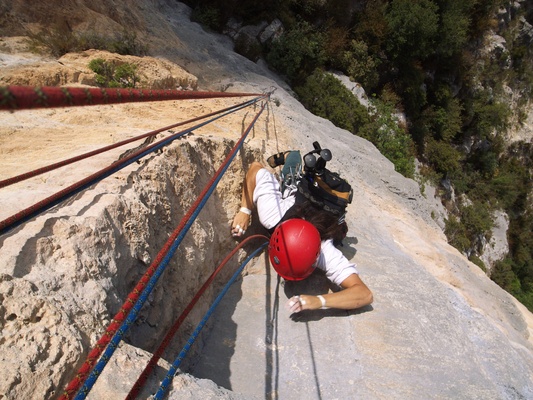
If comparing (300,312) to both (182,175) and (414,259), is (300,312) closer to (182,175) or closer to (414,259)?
(182,175)

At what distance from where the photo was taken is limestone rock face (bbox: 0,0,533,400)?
1.22m

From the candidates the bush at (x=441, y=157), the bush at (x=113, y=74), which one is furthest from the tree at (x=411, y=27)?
the bush at (x=113, y=74)

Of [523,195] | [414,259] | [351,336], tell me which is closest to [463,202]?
[523,195]

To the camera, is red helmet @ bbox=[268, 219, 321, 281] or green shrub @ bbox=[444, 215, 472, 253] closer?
red helmet @ bbox=[268, 219, 321, 281]

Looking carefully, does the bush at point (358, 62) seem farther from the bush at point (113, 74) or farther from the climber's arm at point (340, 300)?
the climber's arm at point (340, 300)

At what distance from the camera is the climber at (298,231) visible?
2529 mm

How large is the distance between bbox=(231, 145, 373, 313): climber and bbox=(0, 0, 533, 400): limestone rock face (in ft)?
0.57

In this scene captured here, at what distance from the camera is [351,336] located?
242cm

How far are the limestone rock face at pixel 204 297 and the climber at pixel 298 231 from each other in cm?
17

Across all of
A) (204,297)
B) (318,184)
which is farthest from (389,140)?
(204,297)

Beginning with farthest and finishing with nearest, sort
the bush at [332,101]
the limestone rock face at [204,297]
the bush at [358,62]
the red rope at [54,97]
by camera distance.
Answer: the bush at [358,62], the bush at [332,101], the limestone rock face at [204,297], the red rope at [54,97]

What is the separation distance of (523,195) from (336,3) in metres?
12.7

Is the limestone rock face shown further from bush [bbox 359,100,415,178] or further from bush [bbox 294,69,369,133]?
bush [bbox 359,100,415,178]

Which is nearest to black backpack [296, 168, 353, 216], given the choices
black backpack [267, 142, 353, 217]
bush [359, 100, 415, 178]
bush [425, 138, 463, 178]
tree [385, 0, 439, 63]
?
black backpack [267, 142, 353, 217]
